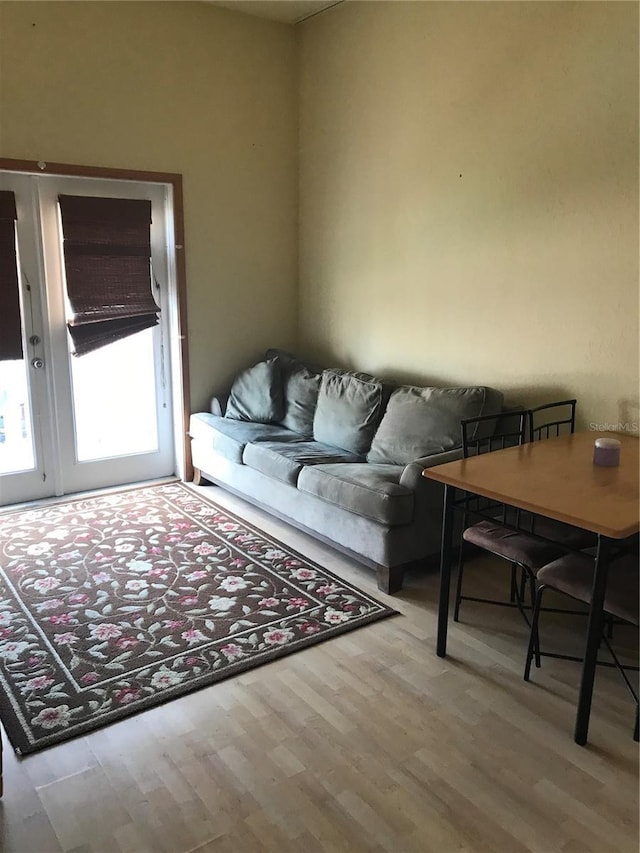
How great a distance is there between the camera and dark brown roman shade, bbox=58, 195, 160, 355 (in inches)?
173

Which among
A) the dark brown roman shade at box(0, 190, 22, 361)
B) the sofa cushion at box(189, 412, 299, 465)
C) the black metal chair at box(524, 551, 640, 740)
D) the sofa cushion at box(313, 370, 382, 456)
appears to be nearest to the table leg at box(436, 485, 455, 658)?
the black metal chair at box(524, 551, 640, 740)

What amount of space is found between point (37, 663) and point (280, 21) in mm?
4443

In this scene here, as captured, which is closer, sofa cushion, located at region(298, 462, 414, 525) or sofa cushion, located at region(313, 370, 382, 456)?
sofa cushion, located at region(298, 462, 414, 525)

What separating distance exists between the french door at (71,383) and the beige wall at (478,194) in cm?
119

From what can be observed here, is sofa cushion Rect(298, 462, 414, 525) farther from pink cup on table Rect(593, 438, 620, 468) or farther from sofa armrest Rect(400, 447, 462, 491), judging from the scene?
pink cup on table Rect(593, 438, 620, 468)

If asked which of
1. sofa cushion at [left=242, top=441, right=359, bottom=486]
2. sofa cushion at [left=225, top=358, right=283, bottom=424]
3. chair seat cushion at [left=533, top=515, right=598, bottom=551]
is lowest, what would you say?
chair seat cushion at [left=533, top=515, right=598, bottom=551]

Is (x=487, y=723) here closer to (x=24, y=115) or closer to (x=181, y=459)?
(x=181, y=459)

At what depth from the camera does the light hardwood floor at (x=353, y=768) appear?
192 centimetres

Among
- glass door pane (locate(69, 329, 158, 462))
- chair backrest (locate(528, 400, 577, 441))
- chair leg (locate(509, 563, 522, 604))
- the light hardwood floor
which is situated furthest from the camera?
glass door pane (locate(69, 329, 158, 462))

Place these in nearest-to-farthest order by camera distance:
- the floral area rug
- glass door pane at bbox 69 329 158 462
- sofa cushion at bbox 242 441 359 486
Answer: the floral area rug → sofa cushion at bbox 242 441 359 486 → glass door pane at bbox 69 329 158 462

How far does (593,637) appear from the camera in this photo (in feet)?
7.27

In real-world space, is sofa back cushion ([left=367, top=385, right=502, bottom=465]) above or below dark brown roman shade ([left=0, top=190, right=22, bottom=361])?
below

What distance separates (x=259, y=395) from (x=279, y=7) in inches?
103

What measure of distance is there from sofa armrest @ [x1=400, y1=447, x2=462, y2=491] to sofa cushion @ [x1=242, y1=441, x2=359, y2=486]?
26.6 inches
